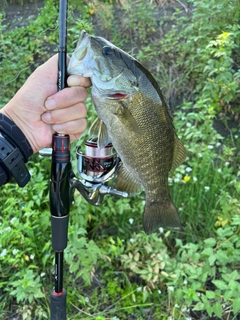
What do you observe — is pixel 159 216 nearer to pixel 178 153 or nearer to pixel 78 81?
pixel 178 153

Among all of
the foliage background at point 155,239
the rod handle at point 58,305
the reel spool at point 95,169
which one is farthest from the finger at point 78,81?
the rod handle at point 58,305

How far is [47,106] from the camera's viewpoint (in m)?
1.49

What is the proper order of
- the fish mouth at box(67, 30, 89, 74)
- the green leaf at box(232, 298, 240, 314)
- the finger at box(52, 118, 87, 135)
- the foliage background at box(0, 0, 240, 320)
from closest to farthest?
the fish mouth at box(67, 30, 89, 74) → the finger at box(52, 118, 87, 135) → the green leaf at box(232, 298, 240, 314) → the foliage background at box(0, 0, 240, 320)

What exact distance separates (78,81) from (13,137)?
1.20ft

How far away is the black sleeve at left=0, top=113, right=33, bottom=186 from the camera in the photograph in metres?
1.48

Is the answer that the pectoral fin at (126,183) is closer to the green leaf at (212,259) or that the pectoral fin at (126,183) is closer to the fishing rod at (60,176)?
the fishing rod at (60,176)

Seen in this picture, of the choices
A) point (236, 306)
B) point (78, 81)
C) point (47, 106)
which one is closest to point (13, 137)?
point (47, 106)

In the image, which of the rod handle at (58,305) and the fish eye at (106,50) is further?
the rod handle at (58,305)

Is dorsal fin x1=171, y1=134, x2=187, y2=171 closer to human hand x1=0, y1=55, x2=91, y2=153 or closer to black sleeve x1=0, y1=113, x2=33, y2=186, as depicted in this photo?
human hand x1=0, y1=55, x2=91, y2=153

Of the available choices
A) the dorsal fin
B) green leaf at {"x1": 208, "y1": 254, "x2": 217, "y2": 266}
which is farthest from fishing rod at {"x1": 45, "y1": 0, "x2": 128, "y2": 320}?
green leaf at {"x1": 208, "y1": 254, "x2": 217, "y2": 266}

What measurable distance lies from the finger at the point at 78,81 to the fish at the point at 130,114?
0.04 meters

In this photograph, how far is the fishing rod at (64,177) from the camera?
4.66 ft

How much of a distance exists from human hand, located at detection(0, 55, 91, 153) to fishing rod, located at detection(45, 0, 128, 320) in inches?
2.0

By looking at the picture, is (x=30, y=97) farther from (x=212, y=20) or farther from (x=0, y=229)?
(x=212, y=20)
